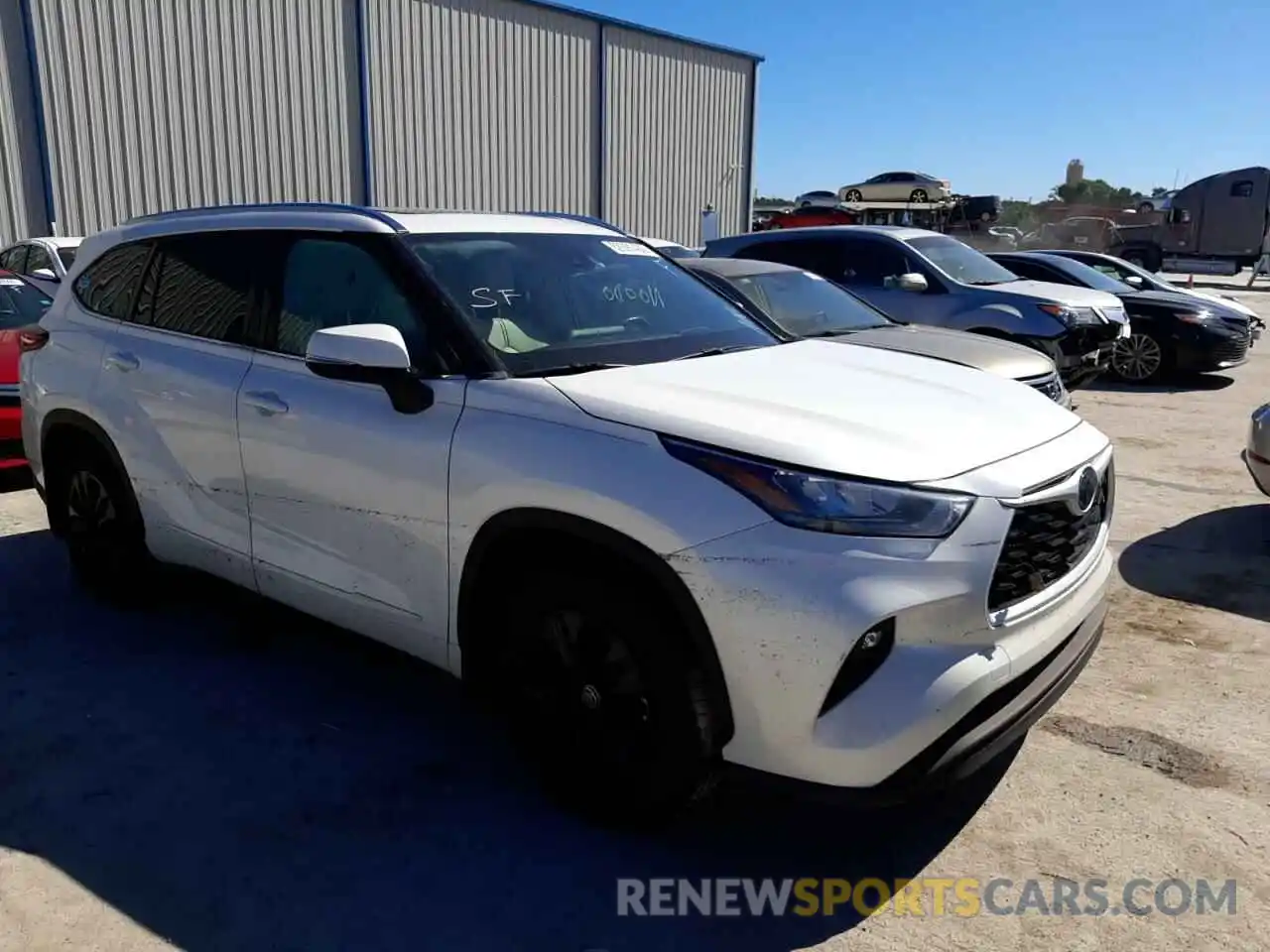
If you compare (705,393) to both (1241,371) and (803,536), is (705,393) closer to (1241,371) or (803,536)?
(803,536)

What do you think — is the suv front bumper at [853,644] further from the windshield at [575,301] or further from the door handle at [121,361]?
the door handle at [121,361]

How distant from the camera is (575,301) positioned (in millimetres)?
3576

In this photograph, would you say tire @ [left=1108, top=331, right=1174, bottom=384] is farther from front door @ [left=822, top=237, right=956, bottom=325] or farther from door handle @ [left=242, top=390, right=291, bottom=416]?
door handle @ [left=242, top=390, right=291, bottom=416]

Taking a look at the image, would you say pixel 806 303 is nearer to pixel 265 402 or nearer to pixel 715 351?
pixel 715 351

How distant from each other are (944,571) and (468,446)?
1353 mm

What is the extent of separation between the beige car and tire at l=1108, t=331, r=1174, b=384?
1956 cm

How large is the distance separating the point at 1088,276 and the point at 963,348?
6208 millimetres

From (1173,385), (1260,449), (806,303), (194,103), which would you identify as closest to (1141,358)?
(1173,385)

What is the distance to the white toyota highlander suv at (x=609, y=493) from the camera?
94.9 inches

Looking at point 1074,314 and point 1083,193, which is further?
point 1083,193

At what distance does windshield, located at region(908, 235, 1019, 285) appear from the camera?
31.7 ft

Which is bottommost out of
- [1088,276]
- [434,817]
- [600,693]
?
[434,817]

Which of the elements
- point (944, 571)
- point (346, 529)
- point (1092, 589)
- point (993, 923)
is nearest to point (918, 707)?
point (944, 571)

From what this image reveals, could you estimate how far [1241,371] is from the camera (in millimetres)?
12914
